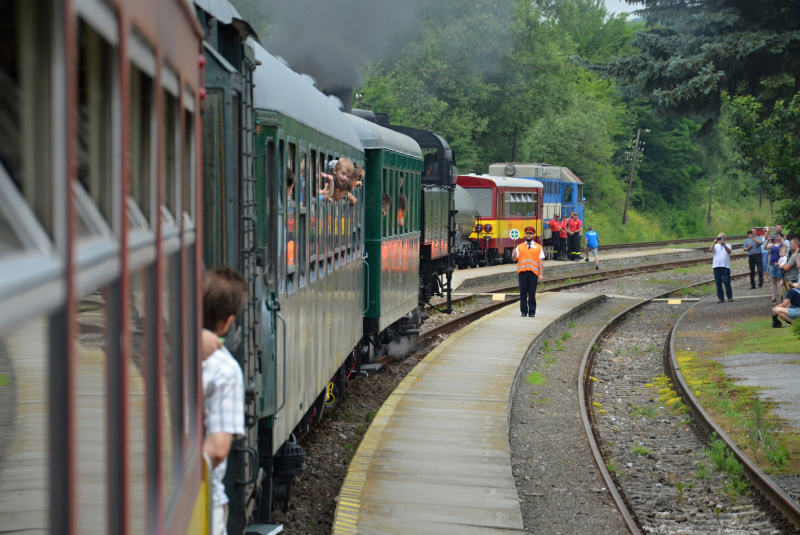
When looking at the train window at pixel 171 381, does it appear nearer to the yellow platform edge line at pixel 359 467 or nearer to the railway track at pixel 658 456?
the yellow platform edge line at pixel 359 467

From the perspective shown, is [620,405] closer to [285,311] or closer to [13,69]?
[285,311]

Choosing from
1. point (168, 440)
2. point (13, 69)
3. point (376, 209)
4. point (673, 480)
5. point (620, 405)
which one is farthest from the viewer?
point (620, 405)

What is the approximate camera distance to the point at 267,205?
542 centimetres

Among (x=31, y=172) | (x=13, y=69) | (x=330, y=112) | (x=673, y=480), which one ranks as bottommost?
(x=673, y=480)

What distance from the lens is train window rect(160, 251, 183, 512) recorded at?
2244 millimetres

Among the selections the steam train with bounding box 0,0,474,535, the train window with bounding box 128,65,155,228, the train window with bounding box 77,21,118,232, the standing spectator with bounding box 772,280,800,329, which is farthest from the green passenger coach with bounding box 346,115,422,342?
the train window with bounding box 77,21,118,232

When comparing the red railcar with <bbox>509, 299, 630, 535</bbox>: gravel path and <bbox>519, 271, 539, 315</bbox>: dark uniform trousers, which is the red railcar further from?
<bbox>509, 299, 630, 535</bbox>: gravel path

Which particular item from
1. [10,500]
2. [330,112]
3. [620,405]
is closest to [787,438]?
[620,405]

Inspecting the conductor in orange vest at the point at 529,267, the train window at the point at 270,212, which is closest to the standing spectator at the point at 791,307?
the conductor in orange vest at the point at 529,267

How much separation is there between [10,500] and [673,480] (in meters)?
8.41

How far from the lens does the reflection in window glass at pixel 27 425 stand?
1234 mm

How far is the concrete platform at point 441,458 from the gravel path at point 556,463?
36 cm

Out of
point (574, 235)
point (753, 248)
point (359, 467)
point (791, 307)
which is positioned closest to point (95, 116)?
point (359, 467)

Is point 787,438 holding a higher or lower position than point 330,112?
lower
